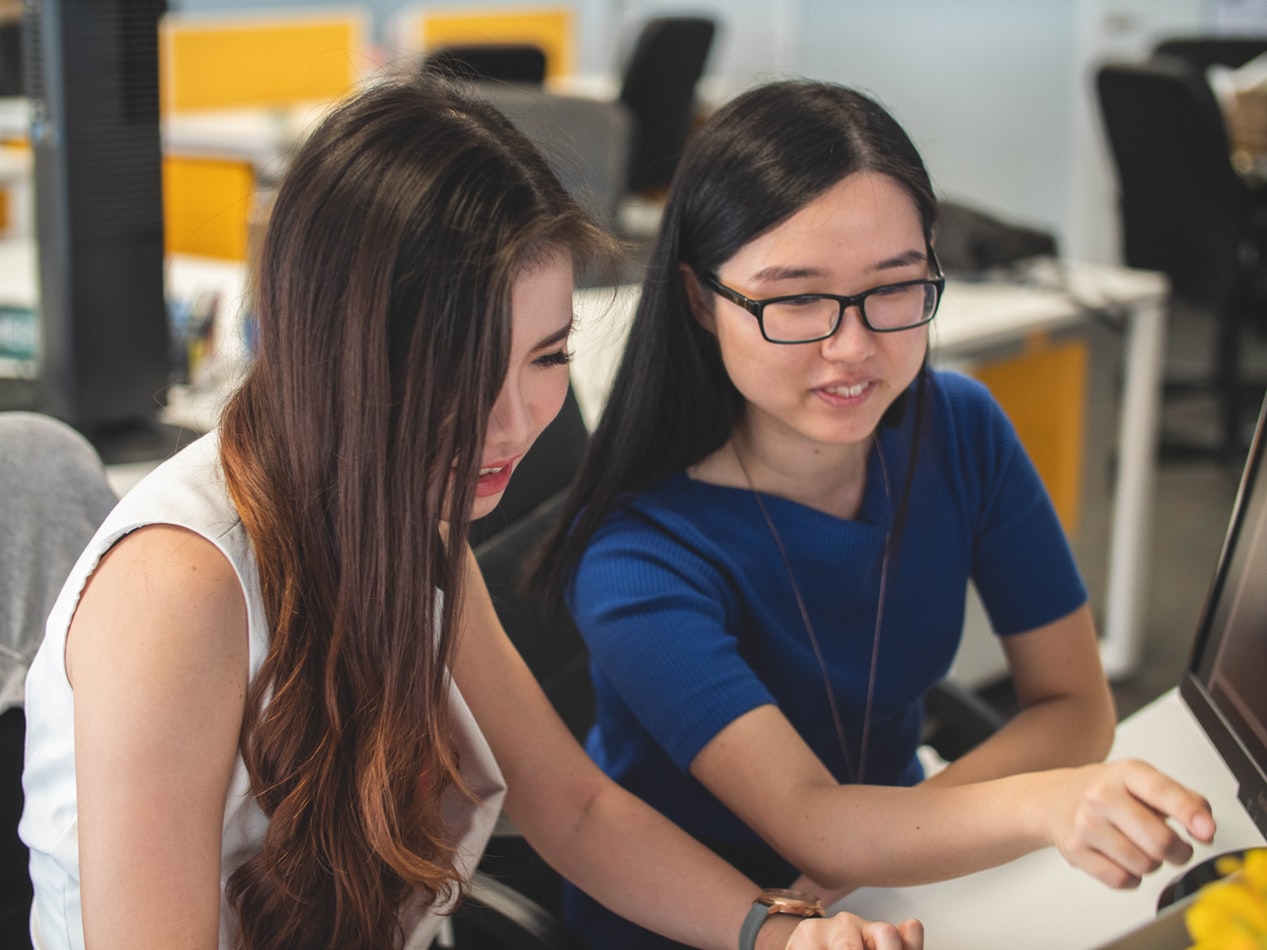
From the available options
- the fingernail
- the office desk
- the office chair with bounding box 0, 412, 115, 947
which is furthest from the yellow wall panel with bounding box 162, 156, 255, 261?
the fingernail

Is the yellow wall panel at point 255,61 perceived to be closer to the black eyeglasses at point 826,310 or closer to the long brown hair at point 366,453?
the black eyeglasses at point 826,310

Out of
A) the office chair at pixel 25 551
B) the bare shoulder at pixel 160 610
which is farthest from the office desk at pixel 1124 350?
the bare shoulder at pixel 160 610

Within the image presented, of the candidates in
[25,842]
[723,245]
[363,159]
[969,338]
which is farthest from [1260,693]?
[969,338]

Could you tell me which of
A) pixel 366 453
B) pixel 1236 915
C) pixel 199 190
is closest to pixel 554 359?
pixel 366 453

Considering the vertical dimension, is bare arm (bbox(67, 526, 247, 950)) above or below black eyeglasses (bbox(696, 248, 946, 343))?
below

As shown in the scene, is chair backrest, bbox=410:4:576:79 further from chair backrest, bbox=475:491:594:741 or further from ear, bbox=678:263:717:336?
ear, bbox=678:263:717:336

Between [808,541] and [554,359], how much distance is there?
1.34 ft

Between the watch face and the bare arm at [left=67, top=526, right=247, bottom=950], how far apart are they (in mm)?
378

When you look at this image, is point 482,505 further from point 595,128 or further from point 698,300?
point 595,128

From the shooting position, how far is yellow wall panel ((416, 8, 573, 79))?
5.80 m

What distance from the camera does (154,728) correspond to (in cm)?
81

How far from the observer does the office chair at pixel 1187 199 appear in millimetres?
3467

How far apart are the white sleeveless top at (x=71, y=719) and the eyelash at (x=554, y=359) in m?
0.21

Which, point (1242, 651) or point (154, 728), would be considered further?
point (1242, 651)
